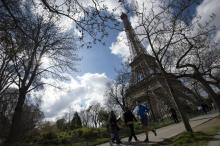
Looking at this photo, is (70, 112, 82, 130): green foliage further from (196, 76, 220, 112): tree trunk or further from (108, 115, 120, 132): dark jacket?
(108, 115, 120, 132): dark jacket

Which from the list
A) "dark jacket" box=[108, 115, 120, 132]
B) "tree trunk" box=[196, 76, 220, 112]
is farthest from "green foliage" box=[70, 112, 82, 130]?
"dark jacket" box=[108, 115, 120, 132]

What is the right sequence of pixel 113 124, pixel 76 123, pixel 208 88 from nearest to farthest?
pixel 113 124
pixel 208 88
pixel 76 123

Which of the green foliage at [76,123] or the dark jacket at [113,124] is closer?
the dark jacket at [113,124]

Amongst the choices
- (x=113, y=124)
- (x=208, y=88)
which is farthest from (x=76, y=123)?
(x=113, y=124)

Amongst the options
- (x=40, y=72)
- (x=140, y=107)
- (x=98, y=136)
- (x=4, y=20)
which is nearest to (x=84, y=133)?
(x=98, y=136)

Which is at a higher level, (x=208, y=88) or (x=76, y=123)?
(x=76, y=123)

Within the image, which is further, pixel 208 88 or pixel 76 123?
pixel 76 123

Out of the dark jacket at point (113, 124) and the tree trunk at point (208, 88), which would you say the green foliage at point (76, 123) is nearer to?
the tree trunk at point (208, 88)

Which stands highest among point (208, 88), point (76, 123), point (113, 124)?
point (76, 123)

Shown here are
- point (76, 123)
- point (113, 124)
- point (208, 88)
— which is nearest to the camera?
point (113, 124)

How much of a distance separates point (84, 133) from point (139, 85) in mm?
9847

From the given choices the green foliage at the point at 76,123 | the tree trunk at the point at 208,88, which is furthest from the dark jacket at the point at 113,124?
the green foliage at the point at 76,123

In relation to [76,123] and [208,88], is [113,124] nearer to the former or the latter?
[208,88]

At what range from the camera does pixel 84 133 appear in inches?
1110
